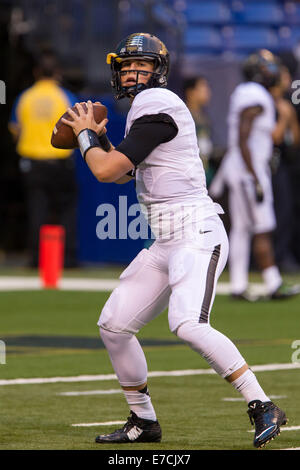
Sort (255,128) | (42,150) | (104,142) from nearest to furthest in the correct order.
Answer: (104,142) → (255,128) → (42,150)

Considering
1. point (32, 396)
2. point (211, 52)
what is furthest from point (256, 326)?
point (211, 52)

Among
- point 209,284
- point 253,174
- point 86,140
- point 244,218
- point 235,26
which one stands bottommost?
point 244,218

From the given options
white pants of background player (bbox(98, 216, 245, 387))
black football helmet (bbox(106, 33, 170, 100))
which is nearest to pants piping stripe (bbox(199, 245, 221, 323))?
white pants of background player (bbox(98, 216, 245, 387))

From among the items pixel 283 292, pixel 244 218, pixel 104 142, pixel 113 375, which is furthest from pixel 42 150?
pixel 104 142

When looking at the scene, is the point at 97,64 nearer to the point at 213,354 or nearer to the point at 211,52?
the point at 211,52

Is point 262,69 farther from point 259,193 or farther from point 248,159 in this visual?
point 259,193

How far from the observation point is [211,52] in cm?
2302

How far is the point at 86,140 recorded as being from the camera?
6129 mm

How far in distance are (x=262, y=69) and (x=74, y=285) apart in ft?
11.5

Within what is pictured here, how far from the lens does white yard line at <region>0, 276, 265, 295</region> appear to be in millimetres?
14562

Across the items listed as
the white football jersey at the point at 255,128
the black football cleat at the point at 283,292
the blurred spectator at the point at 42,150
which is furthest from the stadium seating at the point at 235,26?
the black football cleat at the point at 283,292

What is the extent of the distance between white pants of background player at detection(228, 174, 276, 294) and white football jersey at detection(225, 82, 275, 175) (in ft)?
0.49

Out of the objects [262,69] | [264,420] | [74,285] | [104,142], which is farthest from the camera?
[74,285]
